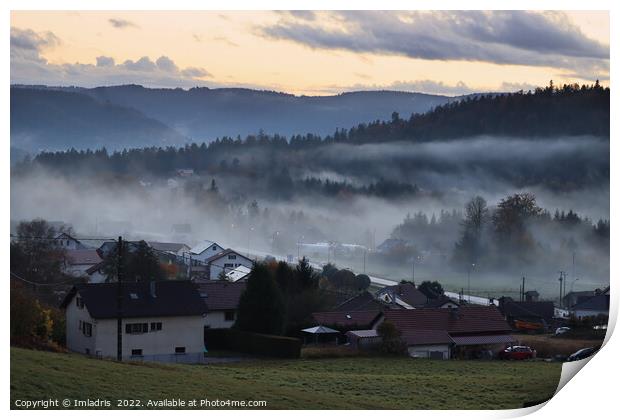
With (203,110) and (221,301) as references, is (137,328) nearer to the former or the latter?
(221,301)

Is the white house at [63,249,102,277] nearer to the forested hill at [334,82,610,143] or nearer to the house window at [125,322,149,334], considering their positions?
the house window at [125,322,149,334]

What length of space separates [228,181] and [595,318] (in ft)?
22.3

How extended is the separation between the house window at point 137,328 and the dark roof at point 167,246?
382 centimetres

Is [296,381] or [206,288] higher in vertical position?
[206,288]

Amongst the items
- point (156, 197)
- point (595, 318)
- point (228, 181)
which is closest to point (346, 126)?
point (228, 181)

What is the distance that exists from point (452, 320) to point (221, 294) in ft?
12.5

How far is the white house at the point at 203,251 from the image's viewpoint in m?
20.5

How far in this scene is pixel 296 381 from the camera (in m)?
15.5

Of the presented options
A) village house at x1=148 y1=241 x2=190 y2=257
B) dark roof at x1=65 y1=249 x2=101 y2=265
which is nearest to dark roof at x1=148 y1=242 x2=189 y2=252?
village house at x1=148 y1=241 x2=190 y2=257

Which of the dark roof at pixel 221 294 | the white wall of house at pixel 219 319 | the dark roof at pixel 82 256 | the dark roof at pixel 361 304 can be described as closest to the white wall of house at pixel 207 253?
the dark roof at pixel 82 256

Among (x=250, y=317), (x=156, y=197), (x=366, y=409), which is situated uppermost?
(x=156, y=197)

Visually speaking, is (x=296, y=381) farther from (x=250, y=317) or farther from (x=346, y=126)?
(x=346, y=126)
